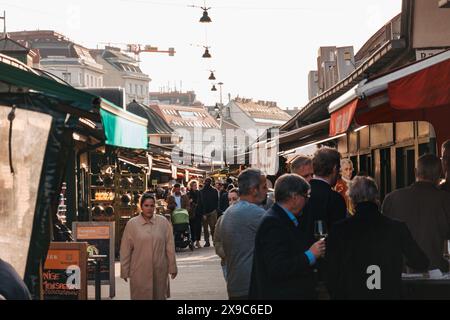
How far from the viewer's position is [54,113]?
27.8ft

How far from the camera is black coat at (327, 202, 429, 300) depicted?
7543 mm

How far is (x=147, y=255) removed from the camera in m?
12.5

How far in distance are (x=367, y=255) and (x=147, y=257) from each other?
206 inches

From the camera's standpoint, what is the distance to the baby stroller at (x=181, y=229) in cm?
2811

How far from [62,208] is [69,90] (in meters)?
14.0

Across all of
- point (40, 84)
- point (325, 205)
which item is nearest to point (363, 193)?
point (325, 205)

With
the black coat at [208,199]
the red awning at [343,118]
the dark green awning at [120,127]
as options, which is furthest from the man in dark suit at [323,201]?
the black coat at [208,199]

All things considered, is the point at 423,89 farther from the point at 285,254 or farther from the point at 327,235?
the point at 285,254

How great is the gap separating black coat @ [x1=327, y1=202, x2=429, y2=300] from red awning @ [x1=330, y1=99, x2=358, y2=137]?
2.47m

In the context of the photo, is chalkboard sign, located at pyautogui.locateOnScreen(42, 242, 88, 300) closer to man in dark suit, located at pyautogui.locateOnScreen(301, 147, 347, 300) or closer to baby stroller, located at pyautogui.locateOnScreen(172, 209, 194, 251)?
man in dark suit, located at pyautogui.locateOnScreen(301, 147, 347, 300)

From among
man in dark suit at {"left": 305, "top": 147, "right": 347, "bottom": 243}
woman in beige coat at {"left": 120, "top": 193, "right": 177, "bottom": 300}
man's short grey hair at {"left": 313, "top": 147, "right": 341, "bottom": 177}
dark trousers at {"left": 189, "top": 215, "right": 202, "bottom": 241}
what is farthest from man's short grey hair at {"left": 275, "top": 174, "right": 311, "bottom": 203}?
dark trousers at {"left": 189, "top": 215, "right": 202, "bottom": 241}

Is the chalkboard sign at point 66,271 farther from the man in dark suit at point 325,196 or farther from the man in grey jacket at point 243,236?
the man in dark suit at point 325,196
